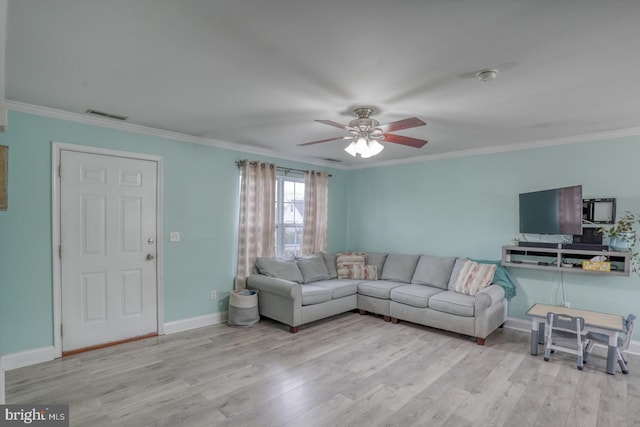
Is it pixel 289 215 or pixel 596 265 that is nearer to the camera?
pixel 596 265

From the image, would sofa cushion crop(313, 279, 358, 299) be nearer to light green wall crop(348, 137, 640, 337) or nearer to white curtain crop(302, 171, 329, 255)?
white curtain crop(302, 171, 329, 255)

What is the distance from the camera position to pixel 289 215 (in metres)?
5.34

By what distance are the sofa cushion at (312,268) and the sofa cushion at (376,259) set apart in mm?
759

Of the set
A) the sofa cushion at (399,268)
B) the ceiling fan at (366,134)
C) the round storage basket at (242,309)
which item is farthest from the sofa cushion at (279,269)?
the ceiling fan at (366,134)

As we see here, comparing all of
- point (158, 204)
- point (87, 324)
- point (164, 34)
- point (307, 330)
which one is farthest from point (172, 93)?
point (307, 330)

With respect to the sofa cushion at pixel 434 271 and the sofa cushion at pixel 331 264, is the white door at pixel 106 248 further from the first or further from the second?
the sofa cushion at pixel 434 271

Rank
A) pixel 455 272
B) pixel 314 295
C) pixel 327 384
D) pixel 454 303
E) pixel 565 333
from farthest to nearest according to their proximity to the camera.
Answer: pixel 455 272 → pixel 314 295 → pixel 454 303 → pixel 565 333 → pixel 327 384

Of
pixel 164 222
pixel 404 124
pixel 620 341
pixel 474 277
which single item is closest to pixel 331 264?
pixel 474 277

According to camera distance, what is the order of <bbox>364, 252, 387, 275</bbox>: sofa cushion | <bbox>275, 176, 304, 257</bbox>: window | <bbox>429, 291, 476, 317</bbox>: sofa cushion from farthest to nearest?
<bbox>364, 252, 387, 275</bbox>: sofa cushion < <bbox>275, 176, 304, 257</bbox>: window < <bbox>429, 291, 476, 317</bbox>: sofa cushion

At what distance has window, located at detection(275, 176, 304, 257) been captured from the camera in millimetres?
5211

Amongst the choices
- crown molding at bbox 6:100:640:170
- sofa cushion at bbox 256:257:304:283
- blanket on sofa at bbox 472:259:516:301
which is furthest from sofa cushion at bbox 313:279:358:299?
crown molding at bbox 6:100:640:170

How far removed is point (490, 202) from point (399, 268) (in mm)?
1610

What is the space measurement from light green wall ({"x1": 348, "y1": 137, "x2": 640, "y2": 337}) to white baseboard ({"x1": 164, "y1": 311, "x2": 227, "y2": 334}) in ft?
9.25

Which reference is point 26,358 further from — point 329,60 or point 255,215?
point 329,60
